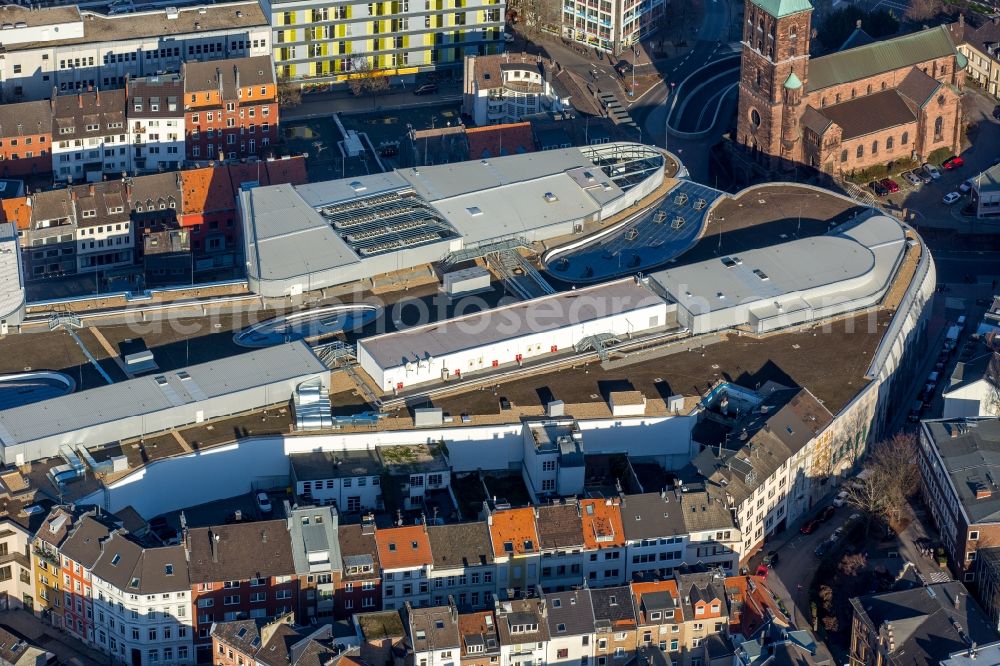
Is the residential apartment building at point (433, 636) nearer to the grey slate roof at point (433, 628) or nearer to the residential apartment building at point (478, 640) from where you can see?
the grey slate roof at point (433, 628)

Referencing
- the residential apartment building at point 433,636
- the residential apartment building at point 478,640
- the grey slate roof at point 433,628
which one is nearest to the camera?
the residential apartment building at point 433,636

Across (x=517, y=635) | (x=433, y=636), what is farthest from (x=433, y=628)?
(x=517, y=635)

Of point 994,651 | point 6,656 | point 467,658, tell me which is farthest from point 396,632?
point 994,651

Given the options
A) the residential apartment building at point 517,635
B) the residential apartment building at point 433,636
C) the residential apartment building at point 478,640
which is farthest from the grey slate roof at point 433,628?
the residential apartment building at point 517,635

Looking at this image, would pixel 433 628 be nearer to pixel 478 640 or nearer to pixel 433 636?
pixel 433 636

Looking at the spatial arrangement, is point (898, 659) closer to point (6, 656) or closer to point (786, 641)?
point (786, 641)

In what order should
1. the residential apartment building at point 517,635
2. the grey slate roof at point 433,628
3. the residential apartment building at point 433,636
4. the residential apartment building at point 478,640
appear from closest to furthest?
the residential apartment building at point 433,636 < the grey slate roof at point 433,628 < the residential apartment building at point 478,640 < the residential apartment building at point 517,635

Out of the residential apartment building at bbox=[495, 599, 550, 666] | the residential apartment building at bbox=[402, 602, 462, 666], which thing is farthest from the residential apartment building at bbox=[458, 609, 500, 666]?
the residential apartment building at bbox=[402, 602, 462, 666]
